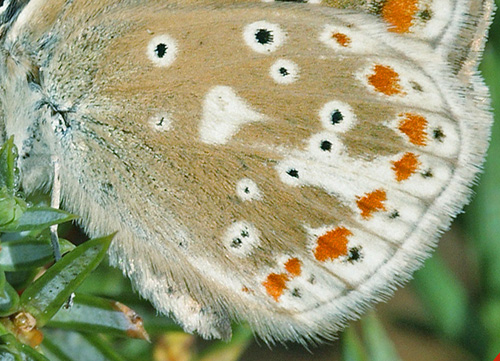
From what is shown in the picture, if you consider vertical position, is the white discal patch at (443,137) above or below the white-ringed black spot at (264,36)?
below

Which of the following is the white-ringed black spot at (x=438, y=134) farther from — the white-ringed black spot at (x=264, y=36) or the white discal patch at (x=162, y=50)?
the white discal patch at (x=162, y=50)

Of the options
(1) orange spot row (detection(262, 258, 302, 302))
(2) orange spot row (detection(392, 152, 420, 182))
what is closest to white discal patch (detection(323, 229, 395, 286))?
(1) orange spot row (detection(262, 258, 302, 302))

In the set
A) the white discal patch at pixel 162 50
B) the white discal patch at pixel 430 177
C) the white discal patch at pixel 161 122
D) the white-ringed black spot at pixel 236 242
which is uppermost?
the white discal patch at pixel 162 50

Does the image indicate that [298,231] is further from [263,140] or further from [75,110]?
[75,110]

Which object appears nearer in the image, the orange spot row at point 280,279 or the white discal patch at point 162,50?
the white discal patch at point 162,50

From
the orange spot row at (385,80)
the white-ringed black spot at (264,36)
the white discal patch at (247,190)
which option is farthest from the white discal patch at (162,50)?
the orange spot row at (385,80)

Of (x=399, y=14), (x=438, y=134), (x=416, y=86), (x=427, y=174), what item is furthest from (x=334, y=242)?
(x=399, y=14)

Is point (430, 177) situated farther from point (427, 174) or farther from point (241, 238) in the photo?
point (241, 238)

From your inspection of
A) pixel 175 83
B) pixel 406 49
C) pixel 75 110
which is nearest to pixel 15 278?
pixel 75 110
